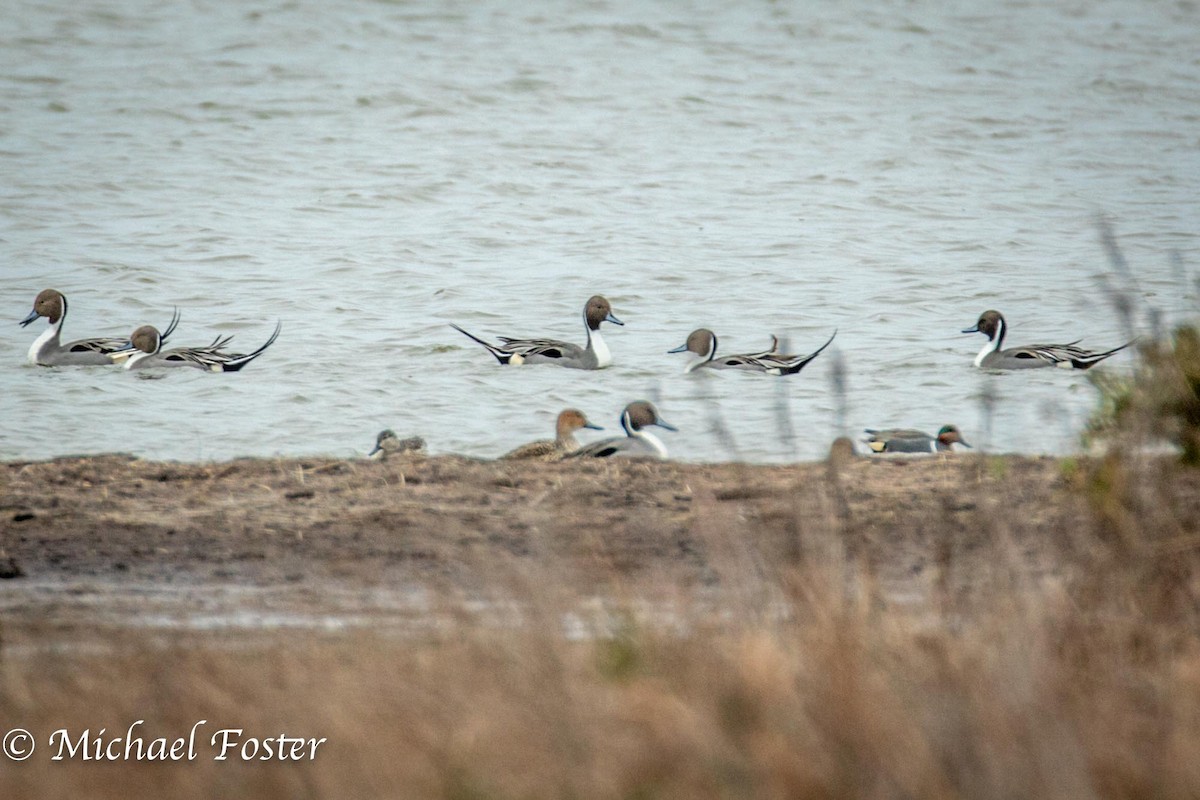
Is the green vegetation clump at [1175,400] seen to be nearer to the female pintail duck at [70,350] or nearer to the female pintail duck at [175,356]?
the female pintail duck at [175,356]

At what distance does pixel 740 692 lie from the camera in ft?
13.0

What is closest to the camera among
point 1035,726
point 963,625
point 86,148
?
point 1035,726

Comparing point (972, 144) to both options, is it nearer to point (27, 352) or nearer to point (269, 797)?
point (27, 352)

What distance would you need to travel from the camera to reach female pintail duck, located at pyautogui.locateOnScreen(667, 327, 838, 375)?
44.6 ft

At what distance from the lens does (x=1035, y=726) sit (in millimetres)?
3518

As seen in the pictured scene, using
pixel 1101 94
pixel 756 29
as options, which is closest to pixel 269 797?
pixel 1101 94

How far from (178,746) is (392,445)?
601 centimetres

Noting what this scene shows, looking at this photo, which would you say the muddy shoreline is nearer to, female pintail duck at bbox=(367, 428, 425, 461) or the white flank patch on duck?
female pintail duck at bbox=(367, 428, 425, 461)

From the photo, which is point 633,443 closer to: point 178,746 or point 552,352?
point 552,352

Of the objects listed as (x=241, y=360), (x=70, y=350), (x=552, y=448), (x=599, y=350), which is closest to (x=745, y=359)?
(x=599, y=350)

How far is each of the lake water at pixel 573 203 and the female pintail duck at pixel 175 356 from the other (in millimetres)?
150

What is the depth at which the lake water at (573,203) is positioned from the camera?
43.2ft

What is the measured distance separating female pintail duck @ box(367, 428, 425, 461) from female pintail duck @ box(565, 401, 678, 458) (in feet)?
4.10

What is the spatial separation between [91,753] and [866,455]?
6326 mm
